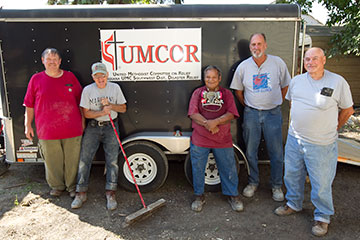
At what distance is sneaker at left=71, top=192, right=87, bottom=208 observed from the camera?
377cm

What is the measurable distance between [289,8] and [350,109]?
1.54m

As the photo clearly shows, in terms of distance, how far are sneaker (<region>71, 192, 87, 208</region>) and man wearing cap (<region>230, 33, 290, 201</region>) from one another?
2.23m

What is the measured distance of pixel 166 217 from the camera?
3594mm

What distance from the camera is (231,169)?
3734 mm

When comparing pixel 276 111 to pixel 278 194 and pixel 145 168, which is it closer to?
pixel 278 194

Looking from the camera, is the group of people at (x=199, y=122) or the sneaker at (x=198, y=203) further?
the sneaker at (x=198, y=203)

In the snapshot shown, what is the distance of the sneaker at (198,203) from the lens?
3.71 m

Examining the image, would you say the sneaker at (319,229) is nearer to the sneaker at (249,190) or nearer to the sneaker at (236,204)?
the sneaker at (236,204)

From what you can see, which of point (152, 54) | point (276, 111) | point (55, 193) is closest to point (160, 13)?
point (152, 54)

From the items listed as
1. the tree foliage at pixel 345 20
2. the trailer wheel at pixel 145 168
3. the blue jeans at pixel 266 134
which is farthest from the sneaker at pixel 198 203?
the tree foliage at pixel 345 20

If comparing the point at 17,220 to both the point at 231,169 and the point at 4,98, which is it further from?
the point at 231,169

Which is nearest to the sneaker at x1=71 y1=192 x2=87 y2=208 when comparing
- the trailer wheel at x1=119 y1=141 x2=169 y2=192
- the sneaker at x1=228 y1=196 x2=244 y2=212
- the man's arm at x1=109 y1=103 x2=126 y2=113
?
the trailer wheel at x1=119 y1=141 x2=169 y2=192

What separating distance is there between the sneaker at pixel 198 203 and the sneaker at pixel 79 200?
4.66 ft

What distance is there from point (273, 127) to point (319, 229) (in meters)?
1.26
